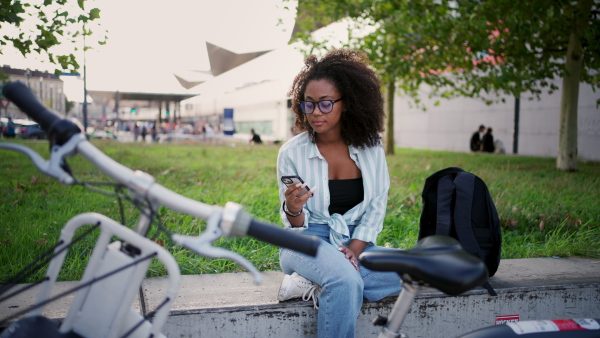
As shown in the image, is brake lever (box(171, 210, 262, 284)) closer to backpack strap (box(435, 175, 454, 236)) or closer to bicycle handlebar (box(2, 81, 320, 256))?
bicycle handlebar (box(2, 81, 320, 256))

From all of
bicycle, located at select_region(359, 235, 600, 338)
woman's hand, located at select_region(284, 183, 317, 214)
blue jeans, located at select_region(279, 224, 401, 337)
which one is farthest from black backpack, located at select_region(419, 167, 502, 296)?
bicycle, located at select_region(359, 235, 600, 338)

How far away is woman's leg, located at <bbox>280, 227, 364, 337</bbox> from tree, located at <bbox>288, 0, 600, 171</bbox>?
260 inches

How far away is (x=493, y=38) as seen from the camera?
9641 millimetres

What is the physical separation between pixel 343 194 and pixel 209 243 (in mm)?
1857

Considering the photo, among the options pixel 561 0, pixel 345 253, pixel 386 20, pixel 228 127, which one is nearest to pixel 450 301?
pixel 345 253

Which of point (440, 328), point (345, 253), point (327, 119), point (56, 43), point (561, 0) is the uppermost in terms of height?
point (561, 0)

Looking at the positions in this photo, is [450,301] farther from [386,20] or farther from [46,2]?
[386,20]

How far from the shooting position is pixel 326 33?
44.0 feet

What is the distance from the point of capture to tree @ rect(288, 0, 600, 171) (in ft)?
27.2

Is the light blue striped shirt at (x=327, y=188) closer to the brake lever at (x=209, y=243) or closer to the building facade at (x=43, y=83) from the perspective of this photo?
the building facade at (x=43, y=83)

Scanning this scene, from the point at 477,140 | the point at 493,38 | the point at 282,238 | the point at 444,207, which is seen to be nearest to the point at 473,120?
the point at 477,140

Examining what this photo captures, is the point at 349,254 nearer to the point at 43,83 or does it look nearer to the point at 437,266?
the point at 437,266

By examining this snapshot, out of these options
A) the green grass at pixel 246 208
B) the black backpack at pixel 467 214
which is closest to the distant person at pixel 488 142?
the green grass at pixel 246 208

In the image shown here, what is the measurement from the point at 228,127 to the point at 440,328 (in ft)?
122
